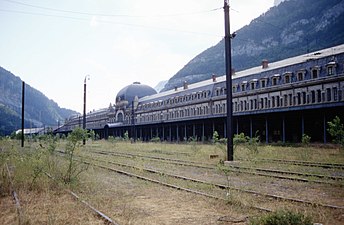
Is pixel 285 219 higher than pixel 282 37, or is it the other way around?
pixel 282 37

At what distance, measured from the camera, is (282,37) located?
4441 inches

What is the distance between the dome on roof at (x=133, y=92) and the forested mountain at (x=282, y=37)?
30.8 metres

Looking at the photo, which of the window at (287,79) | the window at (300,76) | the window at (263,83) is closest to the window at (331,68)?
the window at (300,76)

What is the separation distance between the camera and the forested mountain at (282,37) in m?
98.3

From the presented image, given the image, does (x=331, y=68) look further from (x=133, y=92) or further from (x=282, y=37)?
(x=282, y=37)

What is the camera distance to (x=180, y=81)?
469ft

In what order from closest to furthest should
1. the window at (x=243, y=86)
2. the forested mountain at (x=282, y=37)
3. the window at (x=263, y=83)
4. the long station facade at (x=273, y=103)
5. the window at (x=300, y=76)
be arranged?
1. the long station facade at (x=273, y=103)
2. the window at (x=300, y=76)
3. the window at (x=263, y=83)
4. the window at (x=243, y=86)
5. the forested mountain at (x=282, y=37)

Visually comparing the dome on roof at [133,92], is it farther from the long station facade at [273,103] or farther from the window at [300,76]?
the window at [300,76]

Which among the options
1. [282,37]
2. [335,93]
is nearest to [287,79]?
[335,93]

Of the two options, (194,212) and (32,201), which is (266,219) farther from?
(32,201)

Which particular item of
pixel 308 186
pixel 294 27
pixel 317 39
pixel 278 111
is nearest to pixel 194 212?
pixel 308 186

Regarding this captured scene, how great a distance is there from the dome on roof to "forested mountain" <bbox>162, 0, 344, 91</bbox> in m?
30.8

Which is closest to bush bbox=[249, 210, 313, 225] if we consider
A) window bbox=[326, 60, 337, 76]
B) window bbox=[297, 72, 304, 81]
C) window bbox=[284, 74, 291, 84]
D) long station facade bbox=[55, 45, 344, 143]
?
long station facade bbox=[55, 45, 344, 143]

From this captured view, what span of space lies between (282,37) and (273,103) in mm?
75099
